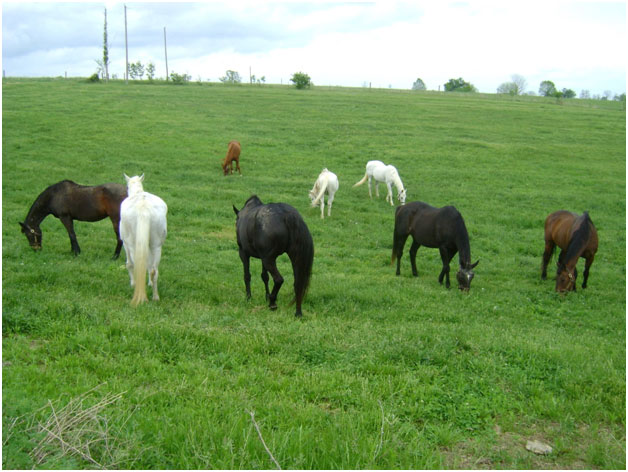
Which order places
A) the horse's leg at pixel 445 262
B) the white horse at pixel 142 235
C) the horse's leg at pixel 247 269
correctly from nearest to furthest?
the white horse at pixel 142 235 → the horse's leg at pixel 247 269 → the horse's leg at pixel 445 262

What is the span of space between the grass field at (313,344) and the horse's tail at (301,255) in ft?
1.49

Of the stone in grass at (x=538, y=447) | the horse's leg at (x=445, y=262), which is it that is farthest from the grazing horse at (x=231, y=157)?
the stone in grass at (x=538, y=447)

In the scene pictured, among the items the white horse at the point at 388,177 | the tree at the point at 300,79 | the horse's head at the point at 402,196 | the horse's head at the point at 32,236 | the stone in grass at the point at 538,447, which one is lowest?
the stone in grass at the point at 538,447

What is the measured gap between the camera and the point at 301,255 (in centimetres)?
769

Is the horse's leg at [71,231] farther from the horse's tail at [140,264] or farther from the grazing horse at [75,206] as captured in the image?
the horse's tail at [140,264]

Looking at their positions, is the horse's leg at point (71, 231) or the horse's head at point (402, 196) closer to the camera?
the horse's leg at point (71, 231)

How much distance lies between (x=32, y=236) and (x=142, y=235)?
4593 mm

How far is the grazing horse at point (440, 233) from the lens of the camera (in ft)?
33.9

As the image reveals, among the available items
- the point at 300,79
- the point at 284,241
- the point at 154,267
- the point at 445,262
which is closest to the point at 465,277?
the point at 445,262

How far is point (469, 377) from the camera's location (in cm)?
545

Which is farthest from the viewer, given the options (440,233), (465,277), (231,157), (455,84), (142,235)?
(455,84)

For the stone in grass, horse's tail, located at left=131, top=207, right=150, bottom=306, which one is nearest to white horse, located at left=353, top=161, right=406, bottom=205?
horse's tail, located at left=131, top=207, right=150, bottom=306

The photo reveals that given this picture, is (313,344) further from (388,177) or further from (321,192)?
(388,177)

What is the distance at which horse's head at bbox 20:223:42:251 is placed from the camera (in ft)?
36.4
